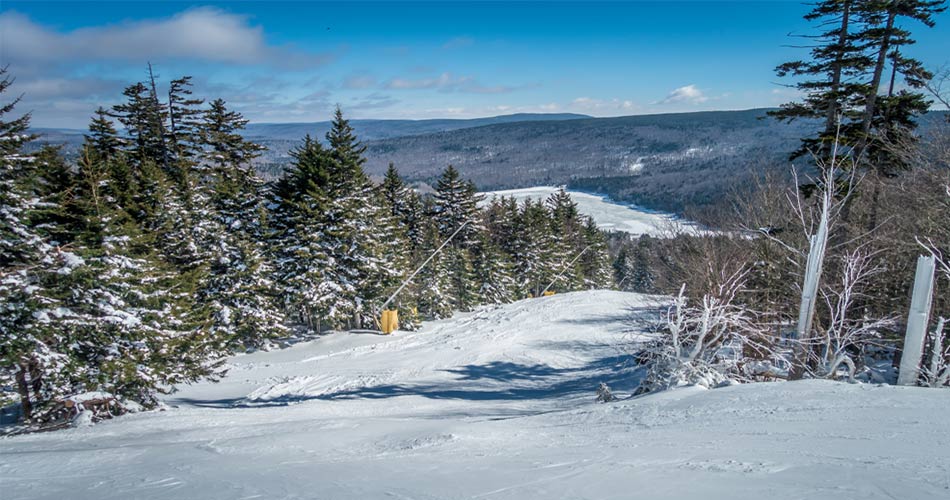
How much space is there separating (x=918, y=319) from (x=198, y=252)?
2492 centimetres

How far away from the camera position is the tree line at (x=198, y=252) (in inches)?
508

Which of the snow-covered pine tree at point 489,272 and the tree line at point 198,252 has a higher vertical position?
the tree line at point 198,252

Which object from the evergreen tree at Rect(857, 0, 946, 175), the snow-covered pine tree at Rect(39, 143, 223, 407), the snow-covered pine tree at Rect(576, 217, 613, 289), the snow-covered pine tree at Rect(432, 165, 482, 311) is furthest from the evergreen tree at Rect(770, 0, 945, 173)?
the snow-covered pine tree at Rect(576, 217, 613, 289)

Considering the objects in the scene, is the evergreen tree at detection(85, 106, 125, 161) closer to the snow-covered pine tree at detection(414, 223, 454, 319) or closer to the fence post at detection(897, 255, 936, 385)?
the snow-covered pine tree at detection(414, 223, 454, 319)

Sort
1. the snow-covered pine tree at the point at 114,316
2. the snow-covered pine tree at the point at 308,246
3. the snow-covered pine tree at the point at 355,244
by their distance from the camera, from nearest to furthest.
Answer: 1. the snow-covered pine tree at the point at 114,316
2. the snow-covered pine tree at the point at 308,246
3. the snow-covered pine tree at the point at 355,244

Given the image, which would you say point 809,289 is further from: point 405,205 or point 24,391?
point 405,205

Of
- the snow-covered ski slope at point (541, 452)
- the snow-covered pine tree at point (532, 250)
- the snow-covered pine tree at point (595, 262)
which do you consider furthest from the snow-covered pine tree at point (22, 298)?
the snow-covered pine tree at point (595, 262)

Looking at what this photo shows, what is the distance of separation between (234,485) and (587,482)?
3.62 metres

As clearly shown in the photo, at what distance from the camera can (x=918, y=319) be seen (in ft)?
29.5

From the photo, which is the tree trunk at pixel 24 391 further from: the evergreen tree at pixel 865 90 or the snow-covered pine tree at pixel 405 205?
the snow-covered pine tree at pixel 405 205

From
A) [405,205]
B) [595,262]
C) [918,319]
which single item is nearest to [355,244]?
[405,205]

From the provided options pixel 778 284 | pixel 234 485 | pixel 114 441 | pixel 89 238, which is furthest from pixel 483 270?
→ pixel 234 485

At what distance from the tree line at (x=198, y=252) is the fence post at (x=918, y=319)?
17.2 m

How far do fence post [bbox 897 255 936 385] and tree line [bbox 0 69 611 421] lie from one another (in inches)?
677
